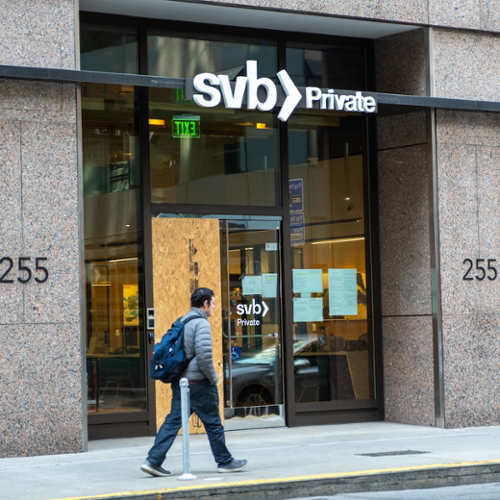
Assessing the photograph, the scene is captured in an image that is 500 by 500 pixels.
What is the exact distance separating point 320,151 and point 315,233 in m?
1.13

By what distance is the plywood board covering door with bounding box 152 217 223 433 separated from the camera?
10.7 meters

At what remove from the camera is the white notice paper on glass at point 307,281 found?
38.2 feet

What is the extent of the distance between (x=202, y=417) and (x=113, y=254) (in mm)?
3399

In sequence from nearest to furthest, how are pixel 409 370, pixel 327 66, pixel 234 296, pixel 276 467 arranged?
1. pixel 276 467
2. pixel 234 296
3. pixel 409 370
4. pixel 327 66

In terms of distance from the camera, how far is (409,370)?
38.0 ft

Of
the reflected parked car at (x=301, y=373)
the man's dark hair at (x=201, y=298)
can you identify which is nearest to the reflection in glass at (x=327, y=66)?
the reflected parked car at (x=301, y=373)

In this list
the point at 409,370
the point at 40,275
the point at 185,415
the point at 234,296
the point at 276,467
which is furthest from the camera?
the point at 409,370

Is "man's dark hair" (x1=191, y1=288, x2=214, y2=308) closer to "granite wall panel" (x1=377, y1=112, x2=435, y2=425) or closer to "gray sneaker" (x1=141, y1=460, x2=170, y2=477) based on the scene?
"gray sneaker" (x1=141, y1=460, x2=170, y2=477)

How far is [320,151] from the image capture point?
39.1ft

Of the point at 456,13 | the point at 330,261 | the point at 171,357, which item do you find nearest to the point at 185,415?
the point at 171,357

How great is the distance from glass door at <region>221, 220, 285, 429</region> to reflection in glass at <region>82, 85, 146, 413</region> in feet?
3.76

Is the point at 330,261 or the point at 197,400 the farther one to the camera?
the point at 330,261

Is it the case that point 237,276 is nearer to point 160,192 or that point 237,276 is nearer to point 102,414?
point 160,192

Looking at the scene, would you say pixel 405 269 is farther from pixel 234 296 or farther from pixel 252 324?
pixel 234 296
